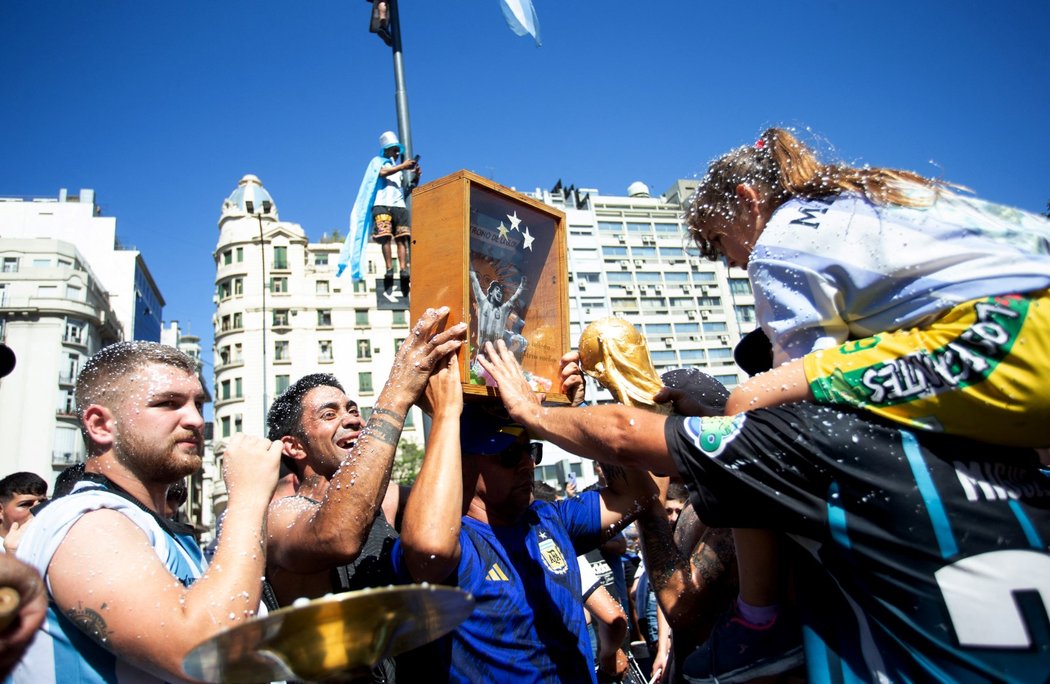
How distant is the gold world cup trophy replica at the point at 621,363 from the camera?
2729 mm

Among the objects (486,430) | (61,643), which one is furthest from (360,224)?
(61,643)

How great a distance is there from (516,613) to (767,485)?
1220mm

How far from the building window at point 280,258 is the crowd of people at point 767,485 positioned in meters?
52.0

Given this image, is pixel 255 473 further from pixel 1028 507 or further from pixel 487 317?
pixel 1028 507

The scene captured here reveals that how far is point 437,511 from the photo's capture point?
217 centimetres

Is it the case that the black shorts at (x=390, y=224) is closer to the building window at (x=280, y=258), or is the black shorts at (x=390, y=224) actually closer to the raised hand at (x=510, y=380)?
the raised hand at (x=510, y=380)

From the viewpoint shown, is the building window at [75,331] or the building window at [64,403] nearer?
the building window at [64,403]

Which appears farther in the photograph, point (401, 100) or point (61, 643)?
point (401, 100)

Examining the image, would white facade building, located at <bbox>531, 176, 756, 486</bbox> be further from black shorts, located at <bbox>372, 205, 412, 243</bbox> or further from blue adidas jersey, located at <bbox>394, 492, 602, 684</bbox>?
blue adidas jersey, located at <bbox>394, 492, 602, 684</bbox>

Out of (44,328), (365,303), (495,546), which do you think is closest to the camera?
(495,546)

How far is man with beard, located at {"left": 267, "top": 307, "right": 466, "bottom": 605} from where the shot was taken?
2256 mm

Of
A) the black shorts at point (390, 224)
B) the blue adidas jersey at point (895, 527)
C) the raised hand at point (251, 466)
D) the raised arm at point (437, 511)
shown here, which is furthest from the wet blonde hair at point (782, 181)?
the black shorts at point (390, 224)

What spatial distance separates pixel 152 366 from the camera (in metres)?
2.41

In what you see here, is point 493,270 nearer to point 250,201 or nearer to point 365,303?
point 365,303
